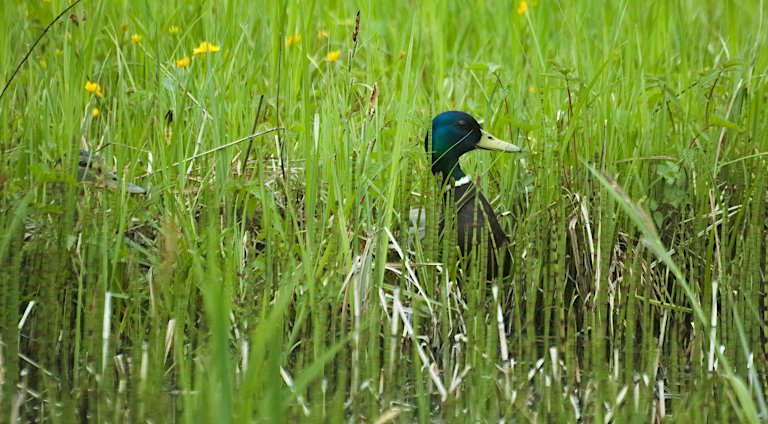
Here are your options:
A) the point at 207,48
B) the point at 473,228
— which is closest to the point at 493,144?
the point at 473,228

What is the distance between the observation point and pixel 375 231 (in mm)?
3250

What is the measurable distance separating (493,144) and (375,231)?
2.48ft

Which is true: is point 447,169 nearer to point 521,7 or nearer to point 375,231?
point 375,231

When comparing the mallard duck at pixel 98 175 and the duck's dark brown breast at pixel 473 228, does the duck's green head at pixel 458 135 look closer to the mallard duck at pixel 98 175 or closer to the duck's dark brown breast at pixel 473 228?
the duck's dark brown breast at pixel 473 228

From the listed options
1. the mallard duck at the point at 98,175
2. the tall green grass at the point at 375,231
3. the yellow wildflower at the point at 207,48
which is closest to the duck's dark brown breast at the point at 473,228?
the tall green grass at the point at 375,231

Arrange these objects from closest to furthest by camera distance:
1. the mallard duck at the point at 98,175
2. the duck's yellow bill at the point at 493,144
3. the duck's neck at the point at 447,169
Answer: the mallard duck at the point at 98,175 < the duck's yellow bill at the point at 493,144 < the duck's neck at the point at 447,169

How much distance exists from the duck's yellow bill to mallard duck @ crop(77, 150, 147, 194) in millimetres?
1181

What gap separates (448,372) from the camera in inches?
108

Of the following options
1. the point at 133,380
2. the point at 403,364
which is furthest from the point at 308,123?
the point at 133,380

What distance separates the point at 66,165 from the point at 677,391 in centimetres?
176

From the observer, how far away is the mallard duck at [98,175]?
3285mm

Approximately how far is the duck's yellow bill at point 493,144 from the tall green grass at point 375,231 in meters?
0.07

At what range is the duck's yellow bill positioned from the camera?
148 inches

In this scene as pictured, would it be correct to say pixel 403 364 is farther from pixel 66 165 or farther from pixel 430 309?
pixel 66 165
